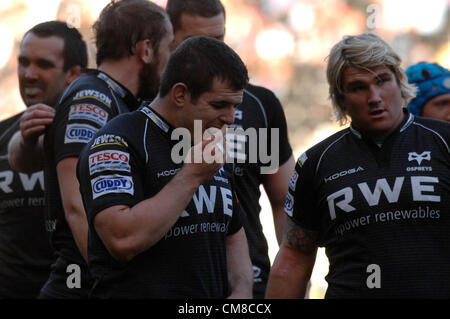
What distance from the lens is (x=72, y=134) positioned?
3891 millimetres

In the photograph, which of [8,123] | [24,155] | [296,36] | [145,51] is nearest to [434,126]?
[145,51]

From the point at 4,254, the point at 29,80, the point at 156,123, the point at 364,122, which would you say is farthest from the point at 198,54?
the point at 4,254

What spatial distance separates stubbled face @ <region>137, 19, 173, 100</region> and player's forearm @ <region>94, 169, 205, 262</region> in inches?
46.1

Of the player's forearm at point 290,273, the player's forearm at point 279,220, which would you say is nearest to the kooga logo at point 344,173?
the player's forearm at point 290,273

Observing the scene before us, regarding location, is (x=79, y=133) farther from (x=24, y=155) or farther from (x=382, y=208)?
(x=382, y=208)

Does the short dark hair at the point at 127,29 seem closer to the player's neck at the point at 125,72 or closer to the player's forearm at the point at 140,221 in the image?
the player's neck at the point at 125,72

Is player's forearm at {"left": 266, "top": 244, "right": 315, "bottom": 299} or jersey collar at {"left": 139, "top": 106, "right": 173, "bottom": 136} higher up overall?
jersey collar at {"left": 139, "top": 106, "right": 173, "bottom": 136}

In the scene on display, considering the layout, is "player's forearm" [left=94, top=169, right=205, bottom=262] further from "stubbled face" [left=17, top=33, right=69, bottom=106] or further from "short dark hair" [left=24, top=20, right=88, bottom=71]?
"short dark hair" [left=24, top=20, right=88, bottom=71]

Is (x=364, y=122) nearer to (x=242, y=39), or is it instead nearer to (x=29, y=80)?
(x=29, y=80)

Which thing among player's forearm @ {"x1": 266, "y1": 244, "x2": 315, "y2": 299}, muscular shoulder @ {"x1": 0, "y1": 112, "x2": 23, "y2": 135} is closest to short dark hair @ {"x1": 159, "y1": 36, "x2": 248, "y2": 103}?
player's forearm @ {"x1": 266, "y1": 244, "x2": 315, "y2": 299}

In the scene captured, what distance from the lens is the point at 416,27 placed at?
15.2 m

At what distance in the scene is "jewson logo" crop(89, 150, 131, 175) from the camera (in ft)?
10.6

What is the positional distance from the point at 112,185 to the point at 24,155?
1.36 m

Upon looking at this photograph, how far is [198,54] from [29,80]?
173 centimetres
